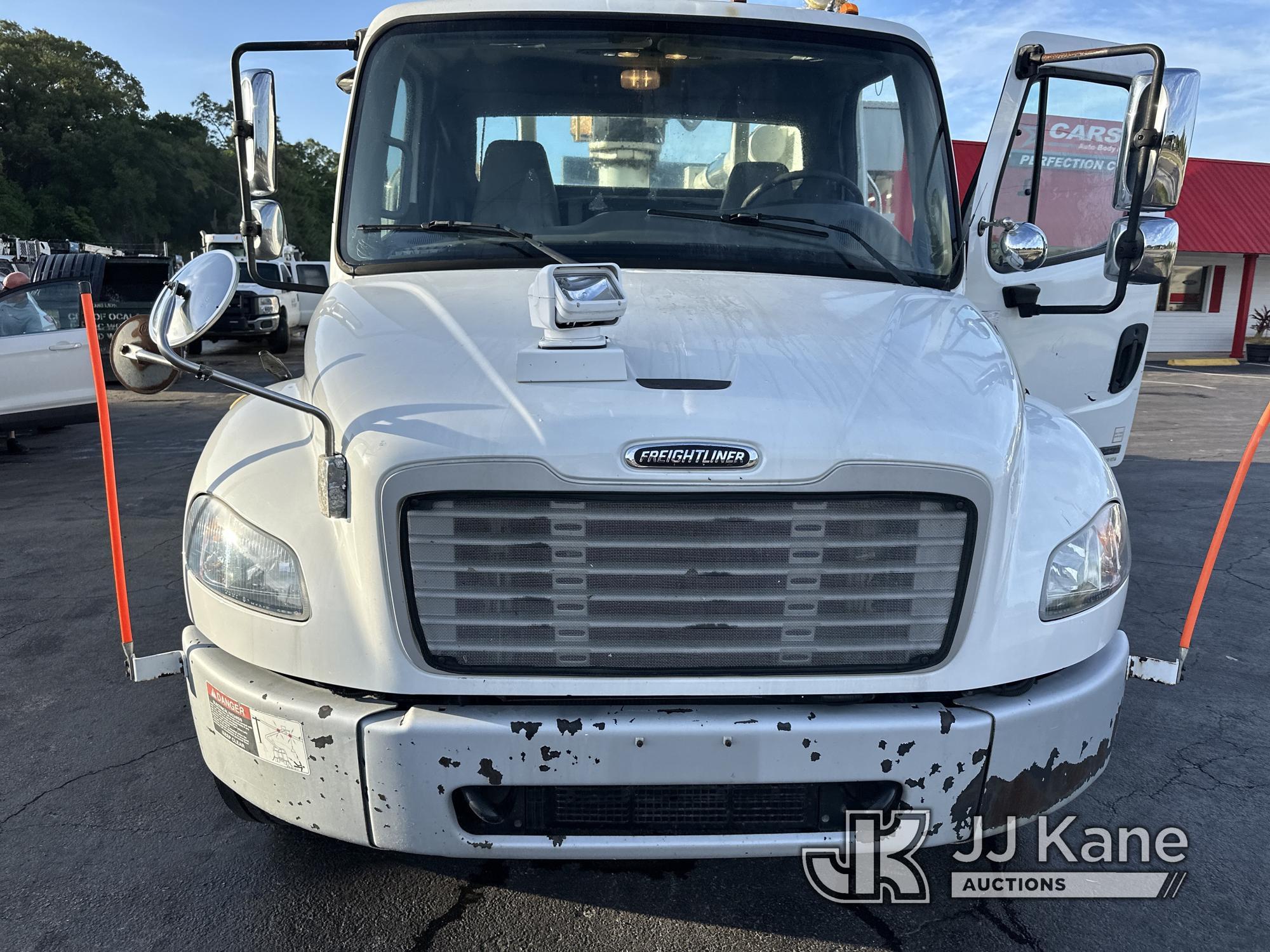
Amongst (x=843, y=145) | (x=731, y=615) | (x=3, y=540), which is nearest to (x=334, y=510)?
(x=731, y=615)

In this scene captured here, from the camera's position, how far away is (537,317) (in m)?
2.44

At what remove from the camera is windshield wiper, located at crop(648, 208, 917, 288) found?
313 cm

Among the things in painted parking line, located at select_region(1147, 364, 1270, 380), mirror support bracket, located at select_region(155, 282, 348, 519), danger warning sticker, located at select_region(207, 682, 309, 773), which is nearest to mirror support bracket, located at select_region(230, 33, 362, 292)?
mirror support bracket, located at select_region(155, 282, 348, 519)

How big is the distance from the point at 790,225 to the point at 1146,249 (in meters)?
1.23

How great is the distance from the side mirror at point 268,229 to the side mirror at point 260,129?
0.05m

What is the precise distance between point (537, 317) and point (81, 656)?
3338 millimetres

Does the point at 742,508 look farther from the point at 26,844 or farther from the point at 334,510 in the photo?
the point at 26,844

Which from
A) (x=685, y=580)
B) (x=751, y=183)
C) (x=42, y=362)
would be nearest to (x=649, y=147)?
(x=751, y=183)

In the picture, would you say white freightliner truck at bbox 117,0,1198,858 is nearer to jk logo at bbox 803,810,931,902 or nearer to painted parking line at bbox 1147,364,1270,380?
jk logo at bbox 803,810,931,902

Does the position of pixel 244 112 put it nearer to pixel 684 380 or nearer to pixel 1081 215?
pixel 684 380

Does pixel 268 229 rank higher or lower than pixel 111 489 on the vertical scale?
higher

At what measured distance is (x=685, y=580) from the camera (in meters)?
2.13

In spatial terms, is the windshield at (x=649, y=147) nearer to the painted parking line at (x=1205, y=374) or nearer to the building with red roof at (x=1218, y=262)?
the painted parking line at (x=1205, y=374)

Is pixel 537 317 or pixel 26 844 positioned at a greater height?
pixel 537 317
